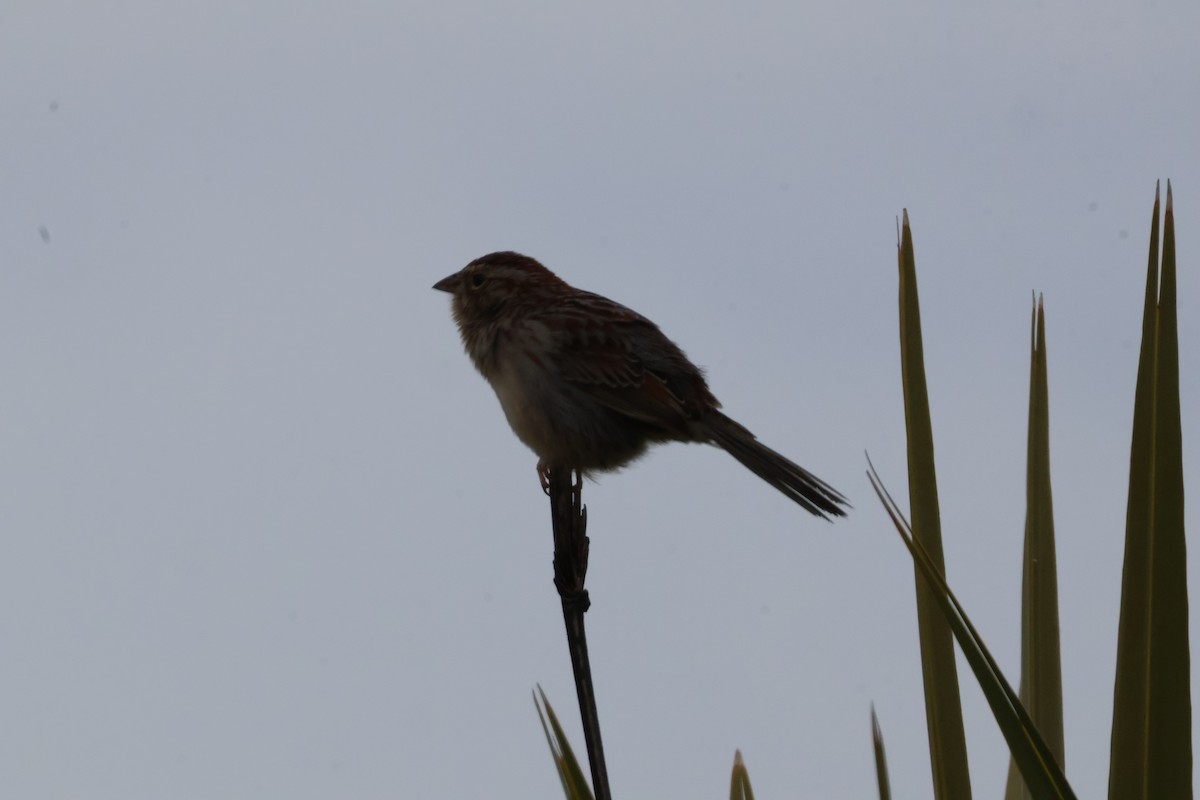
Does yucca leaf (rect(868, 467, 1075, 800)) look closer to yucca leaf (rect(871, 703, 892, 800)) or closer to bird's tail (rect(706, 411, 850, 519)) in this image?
yucca leaf (rect(871, 703, 892, 800))

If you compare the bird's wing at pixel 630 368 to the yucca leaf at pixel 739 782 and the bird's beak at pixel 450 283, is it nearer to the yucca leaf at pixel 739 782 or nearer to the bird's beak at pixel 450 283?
the bird's beak at pixel 450 283

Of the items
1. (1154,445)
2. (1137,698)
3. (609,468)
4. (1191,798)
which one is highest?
(609,468)

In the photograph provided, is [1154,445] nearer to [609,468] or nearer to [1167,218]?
[1167,218]

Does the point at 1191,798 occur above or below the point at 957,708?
below

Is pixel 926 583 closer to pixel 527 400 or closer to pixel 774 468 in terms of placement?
pixel 774 468

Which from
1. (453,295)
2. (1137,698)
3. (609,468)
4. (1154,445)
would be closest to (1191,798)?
(1137,698)

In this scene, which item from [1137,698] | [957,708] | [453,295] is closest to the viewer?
[1137,698]

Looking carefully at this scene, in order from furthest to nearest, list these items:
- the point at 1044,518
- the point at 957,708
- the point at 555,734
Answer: the point at 1044,518 → the point at 957,708 → the point at 555,734

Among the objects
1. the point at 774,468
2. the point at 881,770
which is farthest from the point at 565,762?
the point at 774,468

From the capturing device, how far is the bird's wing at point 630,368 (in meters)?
4.99

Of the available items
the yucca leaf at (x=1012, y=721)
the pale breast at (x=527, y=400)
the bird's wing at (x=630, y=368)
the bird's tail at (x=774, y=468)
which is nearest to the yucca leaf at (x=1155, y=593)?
the yucca leaf at (x=1012, y=721)

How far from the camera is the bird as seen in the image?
4.97m

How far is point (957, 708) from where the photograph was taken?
285cm

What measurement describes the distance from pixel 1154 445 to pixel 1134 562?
0.22 m
